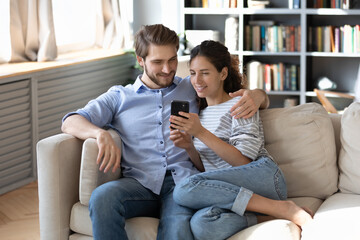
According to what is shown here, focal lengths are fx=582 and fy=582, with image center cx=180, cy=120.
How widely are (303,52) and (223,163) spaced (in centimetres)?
302

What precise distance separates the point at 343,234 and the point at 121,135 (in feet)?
3.47

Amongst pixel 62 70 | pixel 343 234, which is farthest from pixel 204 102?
pixel 62 70

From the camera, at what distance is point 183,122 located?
A: 2.32 metres

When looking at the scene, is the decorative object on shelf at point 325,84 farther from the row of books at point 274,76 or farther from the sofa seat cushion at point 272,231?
the sofa seat cushion at point 272,231

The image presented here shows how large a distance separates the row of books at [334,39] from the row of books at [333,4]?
0.60ft

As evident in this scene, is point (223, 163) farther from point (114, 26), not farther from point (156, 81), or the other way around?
point (114, 26)

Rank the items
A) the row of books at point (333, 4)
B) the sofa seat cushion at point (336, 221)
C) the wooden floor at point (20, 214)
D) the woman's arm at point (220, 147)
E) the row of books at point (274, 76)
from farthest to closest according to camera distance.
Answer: the row of books at point (274, 76) → the row of books at point (333, 4) → the wooden floor at point (20, 214) → the woman's arm at point (220, 147) → the sofa seat cushion at point (336, 221)

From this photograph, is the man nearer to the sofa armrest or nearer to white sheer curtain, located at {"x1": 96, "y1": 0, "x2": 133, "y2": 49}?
the sofa armrest

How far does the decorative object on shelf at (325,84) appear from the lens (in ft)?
17.2

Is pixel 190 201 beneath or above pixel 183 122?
beneath

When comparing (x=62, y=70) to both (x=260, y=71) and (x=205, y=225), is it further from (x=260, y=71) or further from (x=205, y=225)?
(x=205, y=225)

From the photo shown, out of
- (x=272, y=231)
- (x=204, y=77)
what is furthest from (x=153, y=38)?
(x=272, y=231)

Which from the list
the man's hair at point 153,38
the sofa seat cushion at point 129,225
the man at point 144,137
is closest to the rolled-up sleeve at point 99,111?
the man at point 144,137

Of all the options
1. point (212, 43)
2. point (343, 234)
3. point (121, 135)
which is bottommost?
point (343, 234)
